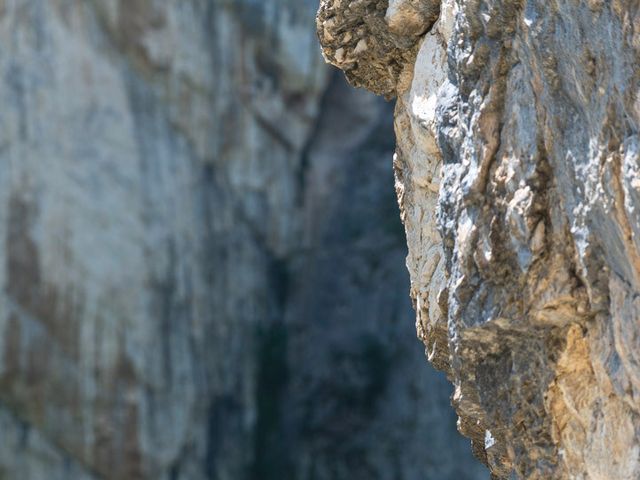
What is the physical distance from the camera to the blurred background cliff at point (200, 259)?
1694 centimetres

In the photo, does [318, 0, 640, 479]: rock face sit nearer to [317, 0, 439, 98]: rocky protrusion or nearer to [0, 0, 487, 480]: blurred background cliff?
[317, 0, 439, 98]: rocky protrusion

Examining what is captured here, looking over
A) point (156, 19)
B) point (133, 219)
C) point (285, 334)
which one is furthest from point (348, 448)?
point (156, 19)

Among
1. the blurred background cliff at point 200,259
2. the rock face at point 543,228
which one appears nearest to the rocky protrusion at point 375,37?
the rock face at point 543,228

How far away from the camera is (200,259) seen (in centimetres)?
1828

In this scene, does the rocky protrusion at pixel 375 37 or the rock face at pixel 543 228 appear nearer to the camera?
the rock face at pixel 543 228

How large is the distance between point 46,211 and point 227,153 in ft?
9.20

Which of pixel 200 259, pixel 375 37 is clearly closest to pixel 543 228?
pixel 375 37

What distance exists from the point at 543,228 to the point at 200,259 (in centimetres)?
1515

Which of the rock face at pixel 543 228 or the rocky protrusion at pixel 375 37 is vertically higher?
the rocky protrusion at pixel 375 37

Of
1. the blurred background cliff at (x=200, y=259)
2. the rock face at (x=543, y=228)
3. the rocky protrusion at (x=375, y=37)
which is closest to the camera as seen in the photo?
the rock face at (x=543, y=228)

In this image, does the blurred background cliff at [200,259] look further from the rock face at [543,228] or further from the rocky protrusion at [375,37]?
the rock face at [543,228]

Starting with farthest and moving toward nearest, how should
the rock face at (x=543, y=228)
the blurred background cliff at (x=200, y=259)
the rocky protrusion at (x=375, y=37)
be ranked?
the blurred background cliff at (x=200, y=259), the rocky protrusion at (x=375, y=37), the rock face at (x=543, y=228)

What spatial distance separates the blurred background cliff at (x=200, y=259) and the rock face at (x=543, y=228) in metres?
12.9

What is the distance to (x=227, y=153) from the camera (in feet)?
61.4
